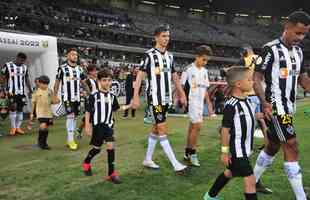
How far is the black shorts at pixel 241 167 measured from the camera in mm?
4914

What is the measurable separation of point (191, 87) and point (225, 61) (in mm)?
46700

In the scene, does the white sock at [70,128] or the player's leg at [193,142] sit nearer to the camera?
the player's leg at [193,142]

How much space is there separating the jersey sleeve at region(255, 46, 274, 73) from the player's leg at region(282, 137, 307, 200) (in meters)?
0.88

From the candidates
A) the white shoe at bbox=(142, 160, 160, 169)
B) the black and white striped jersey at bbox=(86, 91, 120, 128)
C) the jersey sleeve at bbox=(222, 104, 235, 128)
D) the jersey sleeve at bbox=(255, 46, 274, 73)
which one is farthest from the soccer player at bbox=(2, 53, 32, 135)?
the jersey sleeve at bbox=(222, 104, 235, 128)

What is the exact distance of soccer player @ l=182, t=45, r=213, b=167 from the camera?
7.73 metres

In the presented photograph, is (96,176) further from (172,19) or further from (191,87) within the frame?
(172,19)

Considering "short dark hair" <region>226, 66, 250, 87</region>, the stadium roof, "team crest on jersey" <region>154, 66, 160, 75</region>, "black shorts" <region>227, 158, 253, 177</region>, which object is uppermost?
the stadium roof

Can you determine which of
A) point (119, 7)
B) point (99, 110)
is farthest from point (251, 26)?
point (99, 110)

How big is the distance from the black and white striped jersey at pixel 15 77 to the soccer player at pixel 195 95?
5494mm

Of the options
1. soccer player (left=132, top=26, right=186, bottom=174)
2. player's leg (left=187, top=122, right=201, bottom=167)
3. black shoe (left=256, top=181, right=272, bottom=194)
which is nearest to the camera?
black shoe (left=256, top=181, right=272, bottom=194)

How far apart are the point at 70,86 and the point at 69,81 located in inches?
4.3

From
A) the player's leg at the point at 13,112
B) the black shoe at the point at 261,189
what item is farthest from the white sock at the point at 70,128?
the black shoe at the point at 261,189

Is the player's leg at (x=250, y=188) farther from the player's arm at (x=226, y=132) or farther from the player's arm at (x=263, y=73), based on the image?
the player's arm at (x=263, y=73)

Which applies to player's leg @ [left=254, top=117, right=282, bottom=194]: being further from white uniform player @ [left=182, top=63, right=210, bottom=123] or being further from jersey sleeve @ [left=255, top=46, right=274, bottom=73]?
white uniform player @ [left=182, top=63, right=210, bottom=123]
